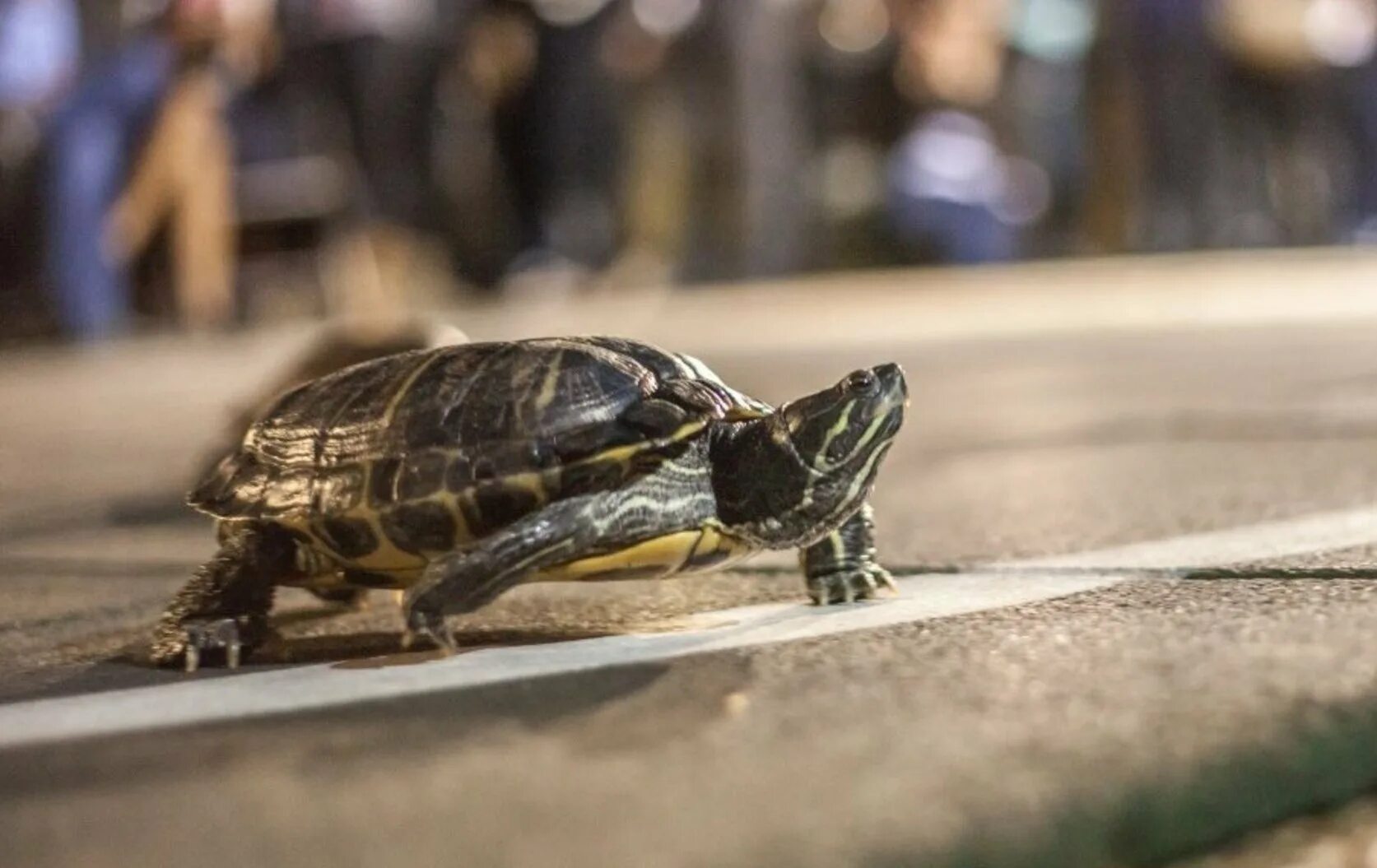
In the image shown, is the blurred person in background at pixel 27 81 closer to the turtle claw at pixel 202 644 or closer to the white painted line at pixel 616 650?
the turtle claw at pixel 202 644

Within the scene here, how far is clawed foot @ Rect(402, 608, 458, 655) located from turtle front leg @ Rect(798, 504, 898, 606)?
461 mm

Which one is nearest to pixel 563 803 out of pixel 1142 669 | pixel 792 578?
pixel 1142 669

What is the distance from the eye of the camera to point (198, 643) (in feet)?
6.05

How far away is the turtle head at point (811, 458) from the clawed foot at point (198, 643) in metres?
0.54

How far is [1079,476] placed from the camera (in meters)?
3.19

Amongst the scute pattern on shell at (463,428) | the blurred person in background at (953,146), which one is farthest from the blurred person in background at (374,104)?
the scute pattern on shell at (463,428)

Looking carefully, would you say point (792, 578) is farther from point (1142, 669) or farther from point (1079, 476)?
point (1079, 476)

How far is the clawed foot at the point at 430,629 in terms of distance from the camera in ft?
5.72

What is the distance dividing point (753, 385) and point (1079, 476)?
2.19 m

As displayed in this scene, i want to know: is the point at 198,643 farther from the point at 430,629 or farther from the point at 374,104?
the point at 374,104

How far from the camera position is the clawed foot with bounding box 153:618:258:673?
1.84 metres

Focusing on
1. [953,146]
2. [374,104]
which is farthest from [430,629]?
[953,146]

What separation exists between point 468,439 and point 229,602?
341mm

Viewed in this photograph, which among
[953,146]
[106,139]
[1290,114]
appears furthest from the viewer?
[1290,114]
